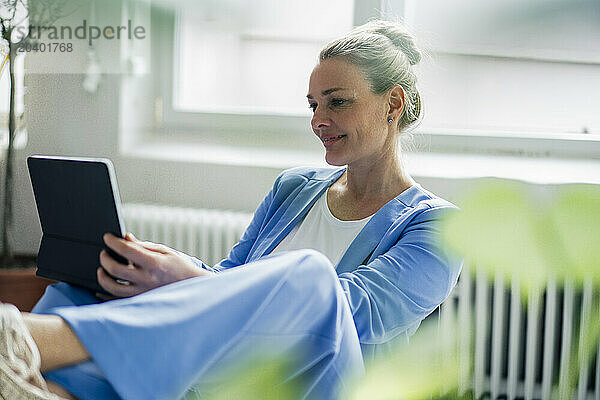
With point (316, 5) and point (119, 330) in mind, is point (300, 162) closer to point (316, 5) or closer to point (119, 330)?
point (316, 5)

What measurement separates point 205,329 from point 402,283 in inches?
20.4

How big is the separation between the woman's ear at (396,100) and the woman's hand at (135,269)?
586mm

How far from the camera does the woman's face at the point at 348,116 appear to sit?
4.24 feet

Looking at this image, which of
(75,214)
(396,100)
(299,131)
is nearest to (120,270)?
(75,214)

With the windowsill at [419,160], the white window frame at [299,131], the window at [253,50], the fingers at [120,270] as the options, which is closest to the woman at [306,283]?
the fingers at [120,270]

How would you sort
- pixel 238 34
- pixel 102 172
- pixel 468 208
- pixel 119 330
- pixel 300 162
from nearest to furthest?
pixel 468 208 < pixel 119 330 < pixel 102 172 < pixel 300 162 < pixel 238 34

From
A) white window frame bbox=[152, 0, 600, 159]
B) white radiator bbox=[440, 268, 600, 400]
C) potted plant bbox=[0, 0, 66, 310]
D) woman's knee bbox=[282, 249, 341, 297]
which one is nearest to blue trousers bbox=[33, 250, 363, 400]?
woman's knee bbox=[282, 249, 341, 297]

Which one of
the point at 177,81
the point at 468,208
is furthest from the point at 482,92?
the point at 468,208

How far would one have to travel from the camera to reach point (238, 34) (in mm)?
2350

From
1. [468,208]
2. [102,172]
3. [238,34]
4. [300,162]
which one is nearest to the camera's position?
[468,208]

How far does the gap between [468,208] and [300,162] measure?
6.63 ft

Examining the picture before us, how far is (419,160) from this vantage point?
2107mm

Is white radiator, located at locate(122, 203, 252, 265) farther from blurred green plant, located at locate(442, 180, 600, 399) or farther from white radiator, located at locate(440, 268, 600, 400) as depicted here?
blurred green plant, located at locate(442, 180, 600, 399)

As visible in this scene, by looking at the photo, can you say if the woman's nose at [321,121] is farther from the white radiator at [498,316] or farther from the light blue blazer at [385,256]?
the white radiator at [498,316]
